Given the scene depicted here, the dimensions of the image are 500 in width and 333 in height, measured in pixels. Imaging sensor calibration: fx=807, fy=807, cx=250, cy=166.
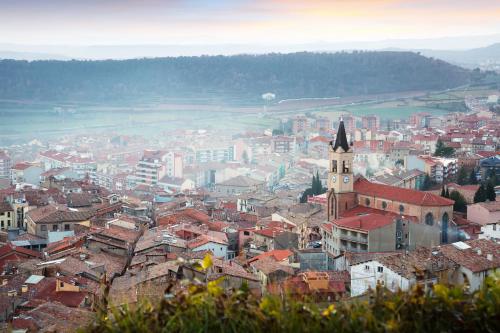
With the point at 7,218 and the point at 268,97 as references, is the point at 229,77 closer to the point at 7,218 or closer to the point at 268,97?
the point at 268,97

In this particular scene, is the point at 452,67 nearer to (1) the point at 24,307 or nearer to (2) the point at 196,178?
(2) the point at 196,178

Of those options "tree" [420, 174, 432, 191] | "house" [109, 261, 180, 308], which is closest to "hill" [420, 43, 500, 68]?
"tree" [420, 174, 432, 191]

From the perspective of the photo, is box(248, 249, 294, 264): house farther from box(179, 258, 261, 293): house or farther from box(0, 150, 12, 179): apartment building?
box(0, 150, 12, 179): apartment building

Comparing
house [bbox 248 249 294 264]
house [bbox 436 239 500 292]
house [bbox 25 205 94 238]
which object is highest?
house [bbox 436 239 500 292]

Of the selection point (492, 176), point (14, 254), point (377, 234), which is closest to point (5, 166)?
point (492, 176)

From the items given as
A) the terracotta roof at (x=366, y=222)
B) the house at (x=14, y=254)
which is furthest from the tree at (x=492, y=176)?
the house at (x=14, y=254)

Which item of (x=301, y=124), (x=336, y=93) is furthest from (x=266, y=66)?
(x=301, y=124)

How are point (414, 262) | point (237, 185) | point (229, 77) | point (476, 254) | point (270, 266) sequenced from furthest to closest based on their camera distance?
point (229, 77), point (237, 185), point (270, 266), point (476, 254), point (414, 262)
